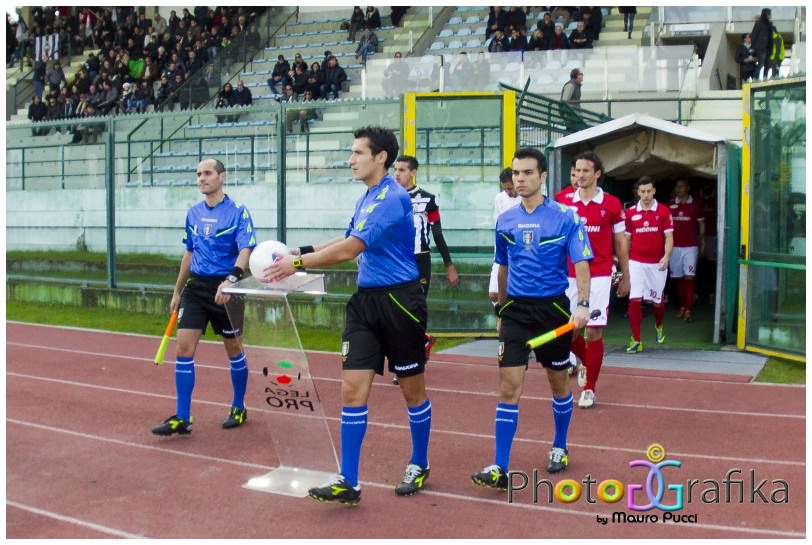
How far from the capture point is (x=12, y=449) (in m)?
6.74

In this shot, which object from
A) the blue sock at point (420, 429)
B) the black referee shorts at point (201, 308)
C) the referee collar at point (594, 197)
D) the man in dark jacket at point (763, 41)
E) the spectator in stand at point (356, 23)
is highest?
the spectator in stand at point (356, 23)

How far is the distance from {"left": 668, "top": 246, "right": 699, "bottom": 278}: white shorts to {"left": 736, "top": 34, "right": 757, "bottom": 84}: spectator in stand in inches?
317

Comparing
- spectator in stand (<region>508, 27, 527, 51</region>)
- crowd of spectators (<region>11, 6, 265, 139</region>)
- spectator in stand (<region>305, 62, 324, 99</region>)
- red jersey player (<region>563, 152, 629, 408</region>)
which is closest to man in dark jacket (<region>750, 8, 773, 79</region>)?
spectator in stand (<region>508, 27, 527, 51</region>)

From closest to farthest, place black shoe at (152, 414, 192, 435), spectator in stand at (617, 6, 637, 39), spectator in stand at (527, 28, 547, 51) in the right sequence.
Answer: black shoe at (152, 414, 192, 435), spectator in stand at (527, 28, 547, 51), spectator in stand at (617, 6, 637, 39)

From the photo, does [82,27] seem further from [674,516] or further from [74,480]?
[674,516]

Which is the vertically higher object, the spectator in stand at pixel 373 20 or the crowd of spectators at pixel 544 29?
the spectator in stand at pixel 373 20

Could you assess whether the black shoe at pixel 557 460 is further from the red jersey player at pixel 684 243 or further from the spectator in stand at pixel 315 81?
the spectator in stand at pixel 315 81

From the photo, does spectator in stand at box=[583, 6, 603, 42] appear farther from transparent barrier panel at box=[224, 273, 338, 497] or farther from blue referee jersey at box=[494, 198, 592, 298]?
transparent barrier panel at box=[224, 273, 338, 497]

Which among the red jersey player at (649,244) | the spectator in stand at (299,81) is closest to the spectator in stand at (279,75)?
the spectator in stand at (299,81)

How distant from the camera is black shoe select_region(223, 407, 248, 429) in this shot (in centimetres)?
720

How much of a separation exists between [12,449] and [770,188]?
777 cm

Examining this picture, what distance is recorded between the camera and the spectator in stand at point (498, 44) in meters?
20.9

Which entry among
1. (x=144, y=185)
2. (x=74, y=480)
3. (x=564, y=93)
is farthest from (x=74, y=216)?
(x=74, y=480)

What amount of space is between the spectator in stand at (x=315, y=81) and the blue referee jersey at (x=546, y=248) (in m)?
15.7
